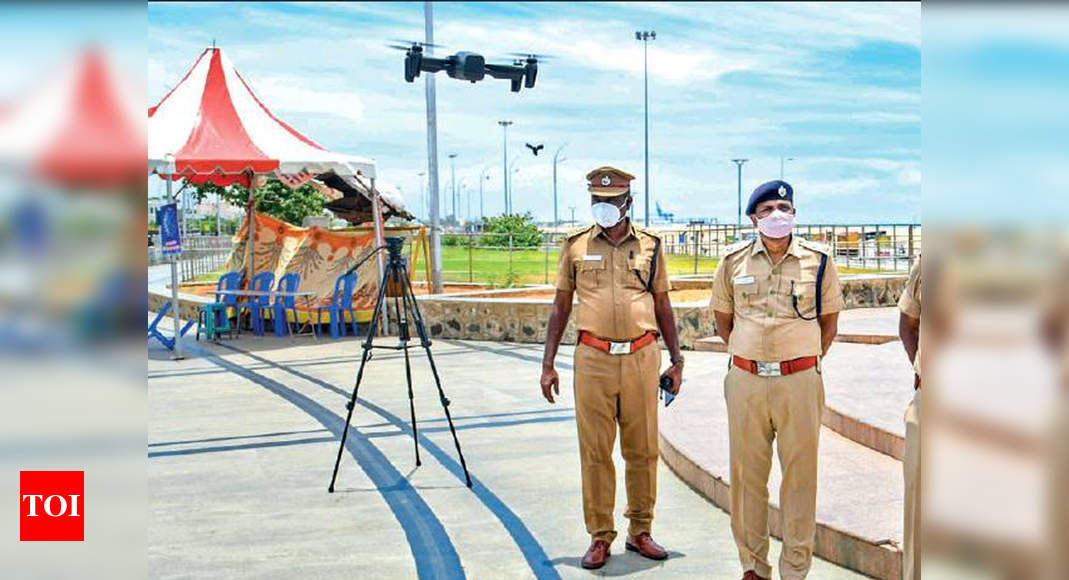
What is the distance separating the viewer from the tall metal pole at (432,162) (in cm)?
1809

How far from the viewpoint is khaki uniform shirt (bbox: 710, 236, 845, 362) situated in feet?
13.6

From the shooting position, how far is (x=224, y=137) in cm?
1393

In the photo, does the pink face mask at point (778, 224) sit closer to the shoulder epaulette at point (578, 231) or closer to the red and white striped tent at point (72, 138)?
the shoulder epaulette at point (578, 231)

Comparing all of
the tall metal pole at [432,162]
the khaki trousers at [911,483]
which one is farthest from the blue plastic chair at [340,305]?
the khaki trousers at [911,483]

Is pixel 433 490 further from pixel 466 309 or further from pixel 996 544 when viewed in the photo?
pixel 466 309

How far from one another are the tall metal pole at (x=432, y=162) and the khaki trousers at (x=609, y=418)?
43.9 ft

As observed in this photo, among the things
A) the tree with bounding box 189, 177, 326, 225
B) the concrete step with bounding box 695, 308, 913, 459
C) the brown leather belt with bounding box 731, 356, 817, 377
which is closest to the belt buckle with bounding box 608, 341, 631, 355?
the brown leather belt with bounding box 731, 356, 817, 377

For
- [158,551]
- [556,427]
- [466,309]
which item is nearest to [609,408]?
[158,551]

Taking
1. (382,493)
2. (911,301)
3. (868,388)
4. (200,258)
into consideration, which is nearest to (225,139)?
(382,493)

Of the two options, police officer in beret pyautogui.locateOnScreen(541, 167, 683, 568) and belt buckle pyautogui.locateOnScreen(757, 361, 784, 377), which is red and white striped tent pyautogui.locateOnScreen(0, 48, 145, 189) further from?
police officer in beret pyautogui.locateOnScreen(541, 167, 683, 568)

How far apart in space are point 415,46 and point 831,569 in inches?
514

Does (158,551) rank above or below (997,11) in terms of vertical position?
below

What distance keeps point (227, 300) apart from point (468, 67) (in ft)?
17.0

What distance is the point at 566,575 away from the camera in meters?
4.70
